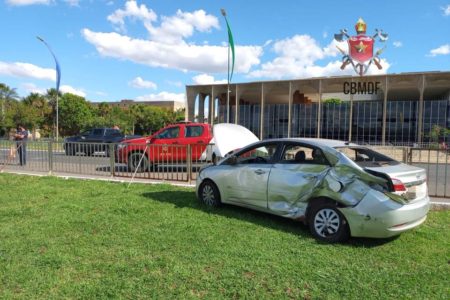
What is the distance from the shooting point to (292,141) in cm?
630

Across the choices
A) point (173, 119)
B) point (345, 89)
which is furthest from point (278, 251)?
point (173, 119)

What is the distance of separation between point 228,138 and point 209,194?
1.81 metres

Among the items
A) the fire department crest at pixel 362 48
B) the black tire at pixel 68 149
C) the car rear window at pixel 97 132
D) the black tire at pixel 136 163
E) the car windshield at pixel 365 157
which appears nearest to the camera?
the car windshield at pixel 365 157

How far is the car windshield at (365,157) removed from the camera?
18.0ft

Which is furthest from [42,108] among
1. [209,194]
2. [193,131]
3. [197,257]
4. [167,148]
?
[197,257]

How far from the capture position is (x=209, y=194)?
753 centimetres

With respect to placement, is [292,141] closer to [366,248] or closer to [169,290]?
[366,248]

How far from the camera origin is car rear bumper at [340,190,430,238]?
498 cm

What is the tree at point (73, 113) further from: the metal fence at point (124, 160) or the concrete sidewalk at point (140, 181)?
the concrete sidewalk at point (140, 181)

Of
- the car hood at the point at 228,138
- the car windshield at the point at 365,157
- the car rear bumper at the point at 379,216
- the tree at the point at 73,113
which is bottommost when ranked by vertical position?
the car rear bumper at the point at 379,216

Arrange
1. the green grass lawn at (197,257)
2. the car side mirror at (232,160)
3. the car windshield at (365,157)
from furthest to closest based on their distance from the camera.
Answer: the car side mirror at (232,160)
the car windshield at (365,157)
the green grass lawn at (197,257)

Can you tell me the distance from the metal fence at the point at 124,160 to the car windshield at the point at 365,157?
347cm

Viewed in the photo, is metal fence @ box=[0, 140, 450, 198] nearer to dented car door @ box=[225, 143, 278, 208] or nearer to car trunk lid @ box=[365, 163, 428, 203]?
dented car door @ box=[225, 143, 278, 208]

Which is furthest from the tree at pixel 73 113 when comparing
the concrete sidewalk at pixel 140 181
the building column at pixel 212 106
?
the concrete sidewalk at pixel 140 181
